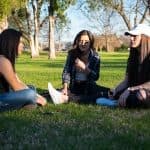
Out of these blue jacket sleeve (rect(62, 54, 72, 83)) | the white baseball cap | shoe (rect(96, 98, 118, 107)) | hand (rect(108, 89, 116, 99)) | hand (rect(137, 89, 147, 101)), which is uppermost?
the white baseball cap

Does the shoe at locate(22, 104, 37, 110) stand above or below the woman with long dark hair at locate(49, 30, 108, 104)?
below

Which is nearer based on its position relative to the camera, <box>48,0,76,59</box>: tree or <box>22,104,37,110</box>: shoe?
<box>22,104,37,110</box>: shoe

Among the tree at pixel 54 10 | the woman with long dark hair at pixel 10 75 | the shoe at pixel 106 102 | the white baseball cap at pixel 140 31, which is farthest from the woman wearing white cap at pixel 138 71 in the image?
the tree at pixel 54 10

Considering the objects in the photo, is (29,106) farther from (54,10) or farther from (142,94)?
(54,10)

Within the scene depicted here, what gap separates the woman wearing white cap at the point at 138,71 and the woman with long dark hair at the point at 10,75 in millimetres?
1588

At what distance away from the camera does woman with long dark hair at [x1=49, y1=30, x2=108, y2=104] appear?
34.8ft

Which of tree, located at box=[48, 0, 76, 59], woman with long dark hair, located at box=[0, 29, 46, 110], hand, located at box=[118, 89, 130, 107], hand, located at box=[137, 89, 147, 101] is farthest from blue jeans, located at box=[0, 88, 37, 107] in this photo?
tree, located at box=[48, 0, 76, 59]

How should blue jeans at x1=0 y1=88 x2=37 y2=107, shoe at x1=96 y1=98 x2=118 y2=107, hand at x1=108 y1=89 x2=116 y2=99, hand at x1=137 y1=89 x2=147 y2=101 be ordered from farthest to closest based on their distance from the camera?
hand at x1=108 y1=89 x2=116 y2=99
shoe at x1=96 y1=98 x2=118 y2=107
hand at x1=137 y1=89 x2=147 y2=101
blue jeans at x1=0 y1=88 x2=37 y2=107

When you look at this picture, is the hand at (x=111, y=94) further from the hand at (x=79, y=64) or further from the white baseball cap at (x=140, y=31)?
the white baseball cap at (x=140, y=31)

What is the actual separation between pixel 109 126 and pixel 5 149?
1901mm

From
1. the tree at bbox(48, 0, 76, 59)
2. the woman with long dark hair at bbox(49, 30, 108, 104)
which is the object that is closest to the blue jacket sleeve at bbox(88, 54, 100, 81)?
the woman with long dark hair at bbox(49, 30, 108, 104)

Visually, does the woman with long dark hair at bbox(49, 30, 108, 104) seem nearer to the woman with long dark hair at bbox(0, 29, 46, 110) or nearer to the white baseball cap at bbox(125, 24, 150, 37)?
the white baseball cap at bbox(125, 24, 150, 37)

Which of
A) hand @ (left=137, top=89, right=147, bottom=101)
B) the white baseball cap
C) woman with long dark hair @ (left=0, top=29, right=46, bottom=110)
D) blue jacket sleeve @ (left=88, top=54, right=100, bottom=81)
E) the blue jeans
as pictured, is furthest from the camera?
blue jacket sleeve @ (left=88, top=54, right=100, bottom=81)

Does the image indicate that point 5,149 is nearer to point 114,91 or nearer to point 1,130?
point 1,130
